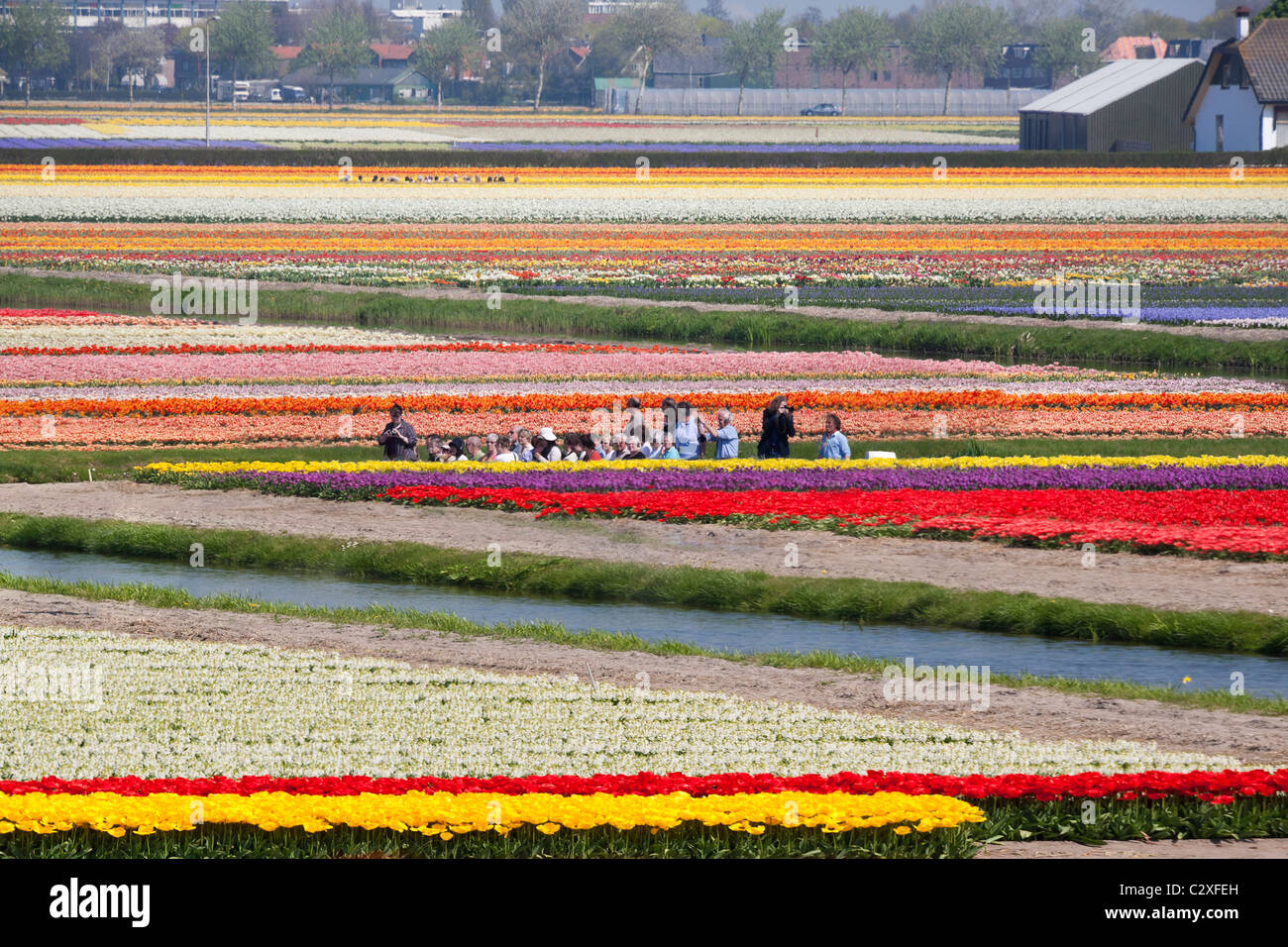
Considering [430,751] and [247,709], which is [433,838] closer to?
[430,751]

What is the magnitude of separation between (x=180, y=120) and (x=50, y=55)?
50765 mm

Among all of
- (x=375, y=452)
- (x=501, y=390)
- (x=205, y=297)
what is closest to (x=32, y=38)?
(x=205, y=297)

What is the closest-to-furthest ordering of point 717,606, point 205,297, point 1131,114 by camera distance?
point 717,606 < point 205,297 < point 1131,114

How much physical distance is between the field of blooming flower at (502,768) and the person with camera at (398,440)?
485 inches

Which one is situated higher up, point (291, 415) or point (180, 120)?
point (180, 120)

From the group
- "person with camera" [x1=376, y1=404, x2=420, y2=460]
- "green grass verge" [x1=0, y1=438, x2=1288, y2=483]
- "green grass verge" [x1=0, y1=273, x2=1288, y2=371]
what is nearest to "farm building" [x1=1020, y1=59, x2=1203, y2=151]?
"green grass verge" [x1=0, y1=273, x2=1288, y2=371]

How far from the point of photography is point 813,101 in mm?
193375

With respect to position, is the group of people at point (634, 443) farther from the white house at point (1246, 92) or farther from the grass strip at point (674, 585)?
the white house at point (1246, 92)

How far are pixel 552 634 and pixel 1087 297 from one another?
40431 mm

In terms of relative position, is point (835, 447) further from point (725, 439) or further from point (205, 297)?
point (205, 297)

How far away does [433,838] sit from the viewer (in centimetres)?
1337

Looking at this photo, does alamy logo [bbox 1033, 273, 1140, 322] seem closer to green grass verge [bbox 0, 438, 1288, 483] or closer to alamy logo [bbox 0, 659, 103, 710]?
green grass verge [bbox 0, 438, 1288, 483]
